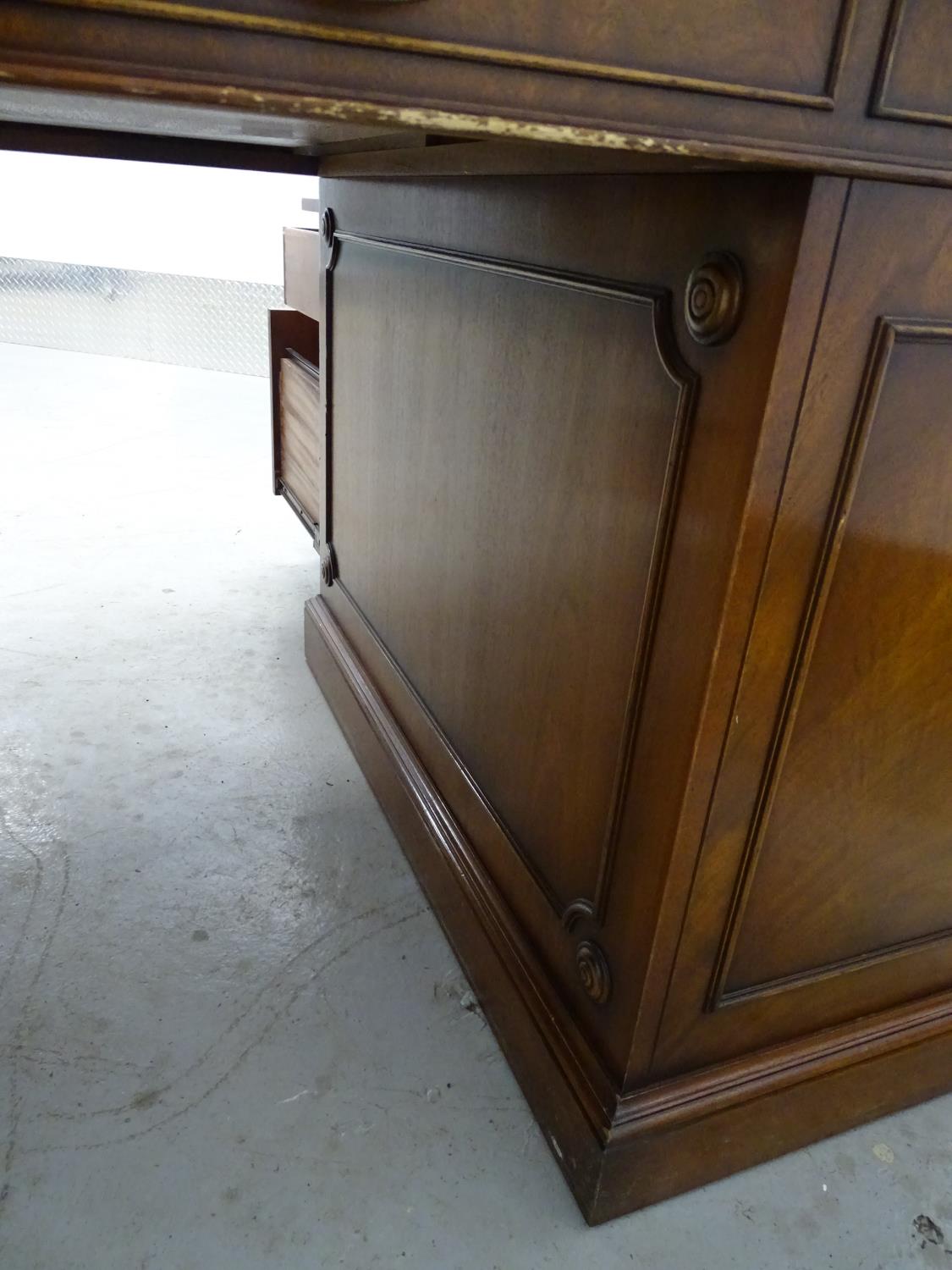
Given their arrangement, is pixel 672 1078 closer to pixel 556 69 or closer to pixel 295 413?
pixel 556 69

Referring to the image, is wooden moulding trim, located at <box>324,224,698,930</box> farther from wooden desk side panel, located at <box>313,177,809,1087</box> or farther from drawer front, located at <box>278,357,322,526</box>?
drawer front, located at <box>278,357,322,526</box>

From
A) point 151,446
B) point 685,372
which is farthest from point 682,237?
point 151,446

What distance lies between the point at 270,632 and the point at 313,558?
1.41 ft

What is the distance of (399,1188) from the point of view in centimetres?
91

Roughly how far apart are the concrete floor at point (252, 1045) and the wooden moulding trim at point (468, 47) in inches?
37.2

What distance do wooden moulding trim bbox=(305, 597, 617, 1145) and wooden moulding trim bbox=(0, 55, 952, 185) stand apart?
0.77 m

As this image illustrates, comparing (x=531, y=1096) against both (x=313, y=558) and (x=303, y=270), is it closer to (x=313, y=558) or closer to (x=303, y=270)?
(x=303, y=270)

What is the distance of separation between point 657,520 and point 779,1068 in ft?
1.88

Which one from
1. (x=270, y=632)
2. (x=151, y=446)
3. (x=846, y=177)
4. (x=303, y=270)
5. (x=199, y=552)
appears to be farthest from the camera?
(x=151, y=446)

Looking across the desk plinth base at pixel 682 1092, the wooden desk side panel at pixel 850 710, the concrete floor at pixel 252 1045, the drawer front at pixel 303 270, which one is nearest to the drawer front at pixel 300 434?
the drawer front at pixel 303 270

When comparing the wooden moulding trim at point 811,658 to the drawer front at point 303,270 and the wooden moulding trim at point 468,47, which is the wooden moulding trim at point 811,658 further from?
the drawer front at point 303,270

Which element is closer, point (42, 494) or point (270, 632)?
point (270, 632)

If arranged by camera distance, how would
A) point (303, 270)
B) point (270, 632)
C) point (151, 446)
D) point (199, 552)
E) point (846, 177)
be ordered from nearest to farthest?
point (846, 177), point (303, 270), point (270, 632), point (199, 552), point (151, 446)

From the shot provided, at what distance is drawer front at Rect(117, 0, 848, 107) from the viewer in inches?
17.5
